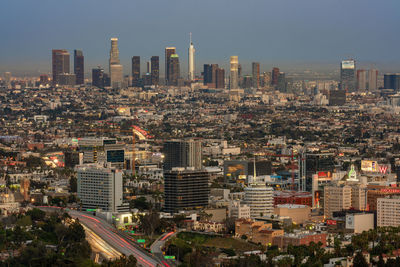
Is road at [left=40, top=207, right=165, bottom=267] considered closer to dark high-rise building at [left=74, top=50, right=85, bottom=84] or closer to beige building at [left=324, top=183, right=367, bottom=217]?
beige building at [left=324, top=183, right=367, bottom=217]

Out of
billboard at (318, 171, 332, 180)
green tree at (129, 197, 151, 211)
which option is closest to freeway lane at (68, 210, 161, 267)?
green tree at (129, 197, 151, 211)

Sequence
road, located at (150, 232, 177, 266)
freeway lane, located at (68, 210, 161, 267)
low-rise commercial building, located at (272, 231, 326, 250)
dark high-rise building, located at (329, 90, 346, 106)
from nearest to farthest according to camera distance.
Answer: road, located at (150, 232, 177, 266)
freeway lane, located at (68, 210, 161, 267)
low-rise commercial building, located at (272, 231, 326, 250)
dark high-rise building, located at (329, 90, 346, 106)

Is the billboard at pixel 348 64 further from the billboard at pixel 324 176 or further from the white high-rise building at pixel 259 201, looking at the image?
the white high-rise building at pixel 259 201

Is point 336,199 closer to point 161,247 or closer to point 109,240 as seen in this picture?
point 161,247

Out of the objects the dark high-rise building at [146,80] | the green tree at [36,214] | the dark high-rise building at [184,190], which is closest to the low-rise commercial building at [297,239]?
the dark high-rise building at [184,190]

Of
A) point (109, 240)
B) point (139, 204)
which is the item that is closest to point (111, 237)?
point (109, 240)

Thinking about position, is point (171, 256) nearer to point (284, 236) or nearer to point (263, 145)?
point (284, 236)
